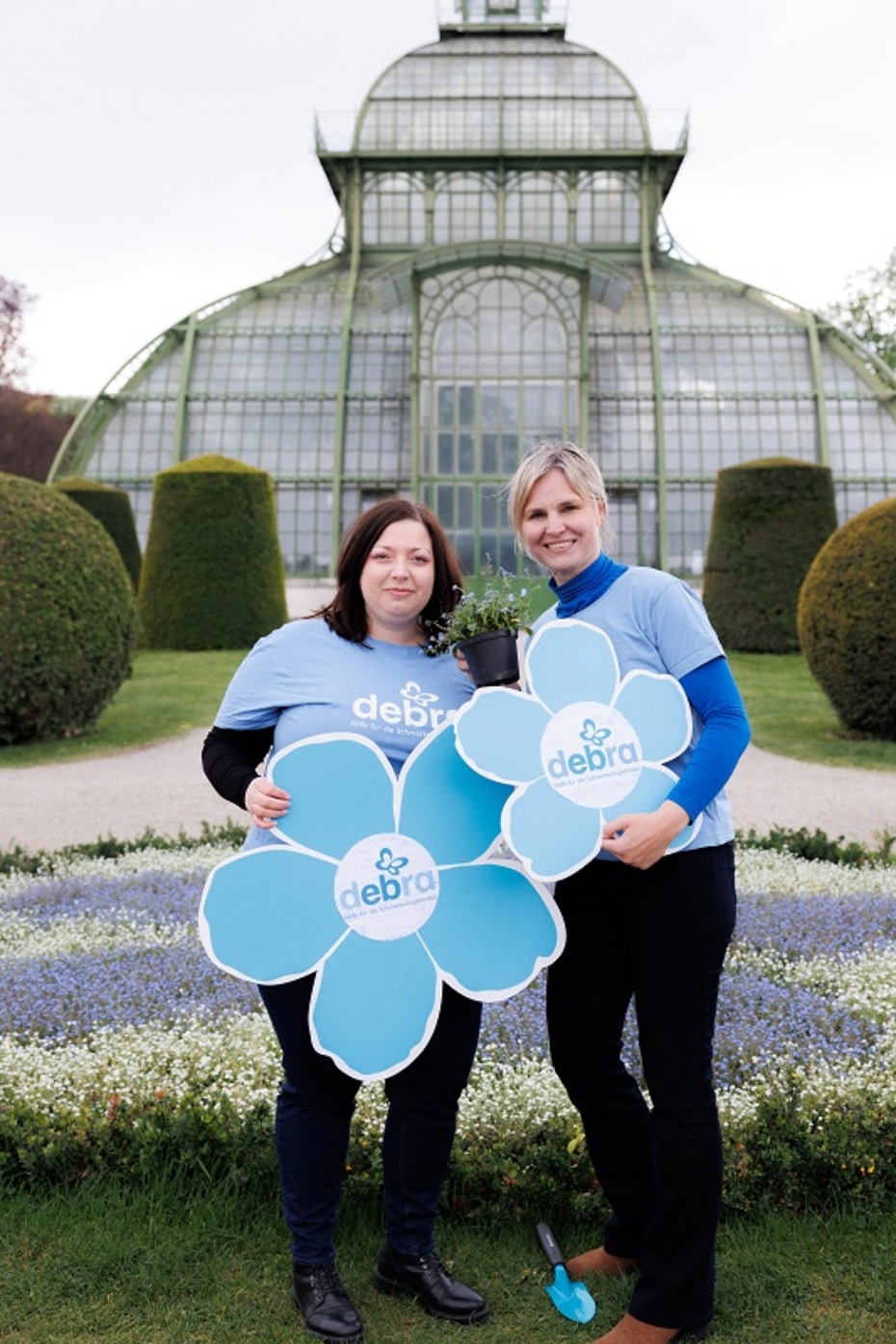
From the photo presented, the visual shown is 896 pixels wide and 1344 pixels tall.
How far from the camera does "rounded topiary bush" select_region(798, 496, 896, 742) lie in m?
10.5

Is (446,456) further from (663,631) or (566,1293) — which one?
(566,1293)

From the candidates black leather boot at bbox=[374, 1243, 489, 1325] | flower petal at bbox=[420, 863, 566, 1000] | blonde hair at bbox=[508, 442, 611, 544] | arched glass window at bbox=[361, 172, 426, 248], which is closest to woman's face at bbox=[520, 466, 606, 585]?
blonde hair at bbox=[508, 442, 611, 544]

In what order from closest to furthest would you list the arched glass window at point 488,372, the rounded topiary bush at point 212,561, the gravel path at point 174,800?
1. the gravel path at point 174,800
2. the rounded topiary bush at point 212,561
3. the arched glass window at point 488,372

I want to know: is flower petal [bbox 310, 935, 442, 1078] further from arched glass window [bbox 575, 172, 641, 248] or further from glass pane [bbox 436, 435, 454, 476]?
arched glass window [bbox 575, 172, 641, 248]

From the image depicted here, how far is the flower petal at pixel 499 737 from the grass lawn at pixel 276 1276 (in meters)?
1.21

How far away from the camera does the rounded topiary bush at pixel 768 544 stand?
56.4ft

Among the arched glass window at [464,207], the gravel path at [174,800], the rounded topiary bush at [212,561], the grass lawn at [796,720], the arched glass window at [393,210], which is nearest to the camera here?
the gravel path at [174,800]

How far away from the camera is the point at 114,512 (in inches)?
764

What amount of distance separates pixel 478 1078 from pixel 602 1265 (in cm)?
75

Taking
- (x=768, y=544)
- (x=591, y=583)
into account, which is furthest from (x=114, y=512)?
(x=591, y=583)

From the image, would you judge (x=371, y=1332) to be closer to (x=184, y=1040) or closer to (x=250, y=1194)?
(x=250, y=1194)

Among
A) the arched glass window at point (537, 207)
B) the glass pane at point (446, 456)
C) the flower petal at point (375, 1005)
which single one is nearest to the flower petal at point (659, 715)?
the flower petal at point (375, 1005)

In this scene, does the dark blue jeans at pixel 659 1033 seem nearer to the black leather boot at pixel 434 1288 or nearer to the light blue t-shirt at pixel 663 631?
the light blue t-shirt at pixel 663 631

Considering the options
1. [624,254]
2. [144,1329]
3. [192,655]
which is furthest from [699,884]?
[624,254]
